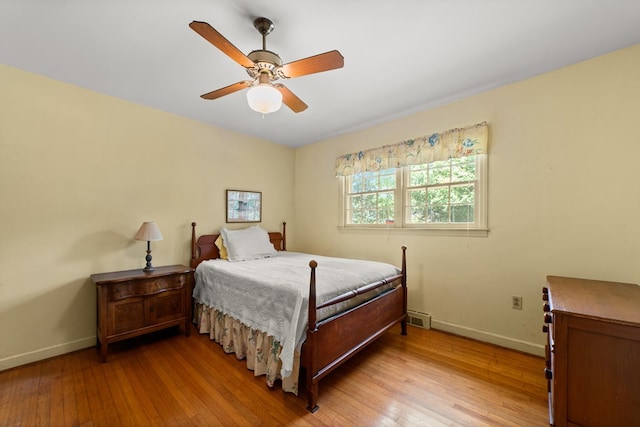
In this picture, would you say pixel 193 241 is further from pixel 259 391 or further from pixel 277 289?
pixel 259 391

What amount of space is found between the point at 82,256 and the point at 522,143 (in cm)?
429

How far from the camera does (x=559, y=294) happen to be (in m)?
1.62

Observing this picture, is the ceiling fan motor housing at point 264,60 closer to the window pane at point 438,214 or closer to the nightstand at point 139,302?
the nightstand at point 139,302

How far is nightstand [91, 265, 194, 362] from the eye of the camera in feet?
7.51

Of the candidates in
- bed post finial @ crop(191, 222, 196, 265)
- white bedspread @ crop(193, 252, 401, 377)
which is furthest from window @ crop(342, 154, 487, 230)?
bed post finial @ crop(191, 222, 196, 265)

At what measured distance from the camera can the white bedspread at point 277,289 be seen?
1.78 m

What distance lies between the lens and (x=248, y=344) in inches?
86.4

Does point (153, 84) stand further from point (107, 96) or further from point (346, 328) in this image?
point (346, 328)

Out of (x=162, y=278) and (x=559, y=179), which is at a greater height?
(x=559, y=179)

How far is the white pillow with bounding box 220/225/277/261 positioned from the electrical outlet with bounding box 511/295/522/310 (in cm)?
273

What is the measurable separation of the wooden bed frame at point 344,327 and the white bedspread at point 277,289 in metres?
0.07

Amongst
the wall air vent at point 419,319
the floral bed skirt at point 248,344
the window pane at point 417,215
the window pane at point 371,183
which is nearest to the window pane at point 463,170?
the window pane at point 417,215

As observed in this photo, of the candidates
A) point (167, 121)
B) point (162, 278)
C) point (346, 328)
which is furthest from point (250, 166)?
point (346, 328)

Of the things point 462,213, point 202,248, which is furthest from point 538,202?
point 202,248
